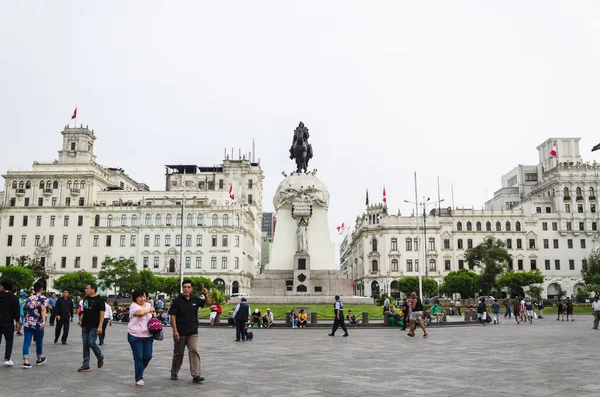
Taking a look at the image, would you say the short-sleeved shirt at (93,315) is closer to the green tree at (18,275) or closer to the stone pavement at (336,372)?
the stone pavement at (336,372)

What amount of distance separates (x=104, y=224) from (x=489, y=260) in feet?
193

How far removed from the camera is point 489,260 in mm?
77750

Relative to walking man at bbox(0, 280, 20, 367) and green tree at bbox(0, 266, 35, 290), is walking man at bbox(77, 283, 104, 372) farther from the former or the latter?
green tree at bbox(0, 266, 35, 290)

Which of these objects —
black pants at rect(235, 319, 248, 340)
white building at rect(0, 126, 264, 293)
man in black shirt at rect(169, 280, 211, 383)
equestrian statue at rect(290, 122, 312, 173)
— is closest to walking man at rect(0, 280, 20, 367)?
man in black shirt at rect(169, 280, 211, 383)

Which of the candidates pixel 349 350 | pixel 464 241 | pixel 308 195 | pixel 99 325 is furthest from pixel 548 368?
pixel 464 241

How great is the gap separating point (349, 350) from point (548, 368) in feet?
20.2

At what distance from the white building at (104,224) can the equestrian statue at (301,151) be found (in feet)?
151

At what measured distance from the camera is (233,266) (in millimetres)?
89000

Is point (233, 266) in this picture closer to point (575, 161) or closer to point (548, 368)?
point (575, 161)

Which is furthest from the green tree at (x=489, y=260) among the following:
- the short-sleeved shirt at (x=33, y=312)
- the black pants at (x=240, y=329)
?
the short-sleeved shirt at (x=33, y=312)

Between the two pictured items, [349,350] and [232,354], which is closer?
[232,354]

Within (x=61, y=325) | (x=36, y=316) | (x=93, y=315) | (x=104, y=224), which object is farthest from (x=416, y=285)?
(x=93, y=315)

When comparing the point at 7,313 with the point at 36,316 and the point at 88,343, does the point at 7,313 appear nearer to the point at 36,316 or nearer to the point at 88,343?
the point at 36,316

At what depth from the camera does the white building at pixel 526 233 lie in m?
91.9
